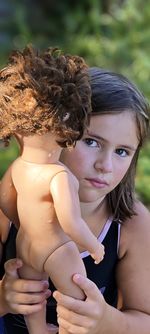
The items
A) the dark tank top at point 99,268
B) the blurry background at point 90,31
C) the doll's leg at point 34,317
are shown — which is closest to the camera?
the doll's leg at point 34,317

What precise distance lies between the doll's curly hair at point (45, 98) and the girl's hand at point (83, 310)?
15.7 inches

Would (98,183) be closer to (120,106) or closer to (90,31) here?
(120,106)

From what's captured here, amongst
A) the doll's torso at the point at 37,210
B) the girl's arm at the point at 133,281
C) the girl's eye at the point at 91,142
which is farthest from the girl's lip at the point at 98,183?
the girl's arm at the point at 133,281

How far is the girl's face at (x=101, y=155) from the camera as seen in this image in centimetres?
201

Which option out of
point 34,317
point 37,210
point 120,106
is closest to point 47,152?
point 37,210

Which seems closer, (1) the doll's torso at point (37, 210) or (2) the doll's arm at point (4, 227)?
(1) the doll's torso at point (37, 210)

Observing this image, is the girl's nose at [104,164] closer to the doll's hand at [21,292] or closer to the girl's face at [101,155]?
the girl's face at [101,155]

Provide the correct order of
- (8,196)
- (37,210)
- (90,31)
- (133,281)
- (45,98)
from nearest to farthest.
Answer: (45,98) → (37,210) → (8,196) → (133,281) → (90,31)

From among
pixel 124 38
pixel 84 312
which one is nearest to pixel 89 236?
→ pixel 84 312

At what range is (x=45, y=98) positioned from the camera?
1733mm

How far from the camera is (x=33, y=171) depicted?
183cm

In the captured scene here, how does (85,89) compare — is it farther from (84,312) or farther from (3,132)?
(84,312)

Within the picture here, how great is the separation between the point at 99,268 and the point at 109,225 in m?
0.14

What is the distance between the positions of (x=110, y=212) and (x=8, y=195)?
48cm
